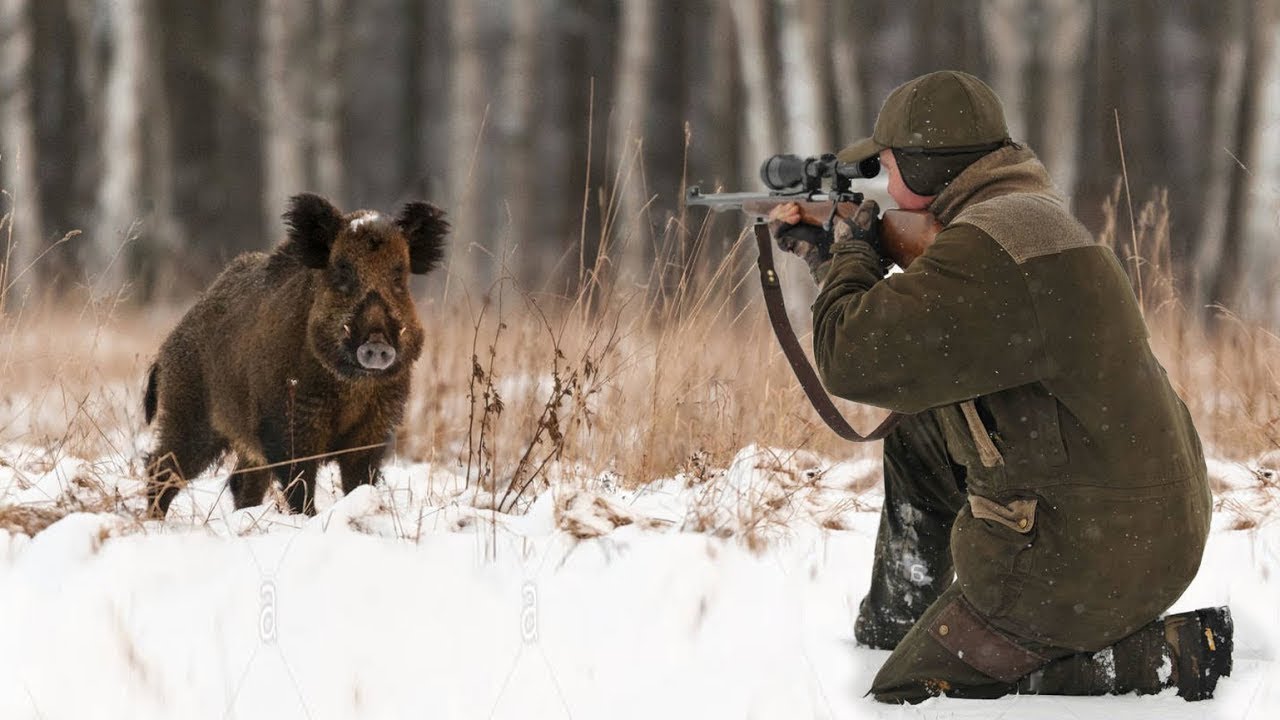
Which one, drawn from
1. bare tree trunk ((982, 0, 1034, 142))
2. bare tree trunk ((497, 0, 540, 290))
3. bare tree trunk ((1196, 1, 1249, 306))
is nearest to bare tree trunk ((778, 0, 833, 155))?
bare tree trunk ((982, 0, 1034, 142))

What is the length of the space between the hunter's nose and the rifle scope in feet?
5.16

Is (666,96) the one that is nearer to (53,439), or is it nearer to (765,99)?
(765,99)

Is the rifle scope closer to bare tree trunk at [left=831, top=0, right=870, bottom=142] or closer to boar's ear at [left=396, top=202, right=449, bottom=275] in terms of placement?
boar's ear at [left=396, top=202, right=449, bottom=275]

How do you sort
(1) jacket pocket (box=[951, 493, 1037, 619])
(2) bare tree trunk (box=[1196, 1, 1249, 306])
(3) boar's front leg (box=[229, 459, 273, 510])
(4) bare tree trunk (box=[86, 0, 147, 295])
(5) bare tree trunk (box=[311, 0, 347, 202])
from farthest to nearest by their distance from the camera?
(2) bare tree trunk (box=[1196, 1, 1249, 306]) → (5) bare tree trunk (box=[311, 0, 347, 202]) → (4) bare tree trunk (box=[86, 0, 147, 295]) → (3) boar's front leg (box=[229, 459, 273, 510]) → (1) jacket pocket (box=[951, 493, 1037, 619])

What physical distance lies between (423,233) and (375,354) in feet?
1.98

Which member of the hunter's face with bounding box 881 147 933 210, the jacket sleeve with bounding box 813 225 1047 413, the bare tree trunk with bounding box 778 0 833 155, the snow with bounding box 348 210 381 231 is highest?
the bare tree trunk with bounding box 778 0 833 155

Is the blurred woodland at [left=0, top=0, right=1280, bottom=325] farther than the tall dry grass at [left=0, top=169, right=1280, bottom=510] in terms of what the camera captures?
Yes

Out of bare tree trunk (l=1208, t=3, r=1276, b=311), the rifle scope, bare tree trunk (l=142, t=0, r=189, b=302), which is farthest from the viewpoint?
bare tree trunk (l=142, t=0, r=189, b=302)

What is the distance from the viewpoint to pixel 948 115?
3.04 metres

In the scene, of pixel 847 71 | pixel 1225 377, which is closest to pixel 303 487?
pixel 1225 377

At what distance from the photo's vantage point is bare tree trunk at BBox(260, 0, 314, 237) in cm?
1384

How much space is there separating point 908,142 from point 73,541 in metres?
2.61

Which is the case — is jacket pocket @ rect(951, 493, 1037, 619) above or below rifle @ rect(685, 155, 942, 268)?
below

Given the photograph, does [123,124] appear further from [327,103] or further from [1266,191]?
[1266,191]
